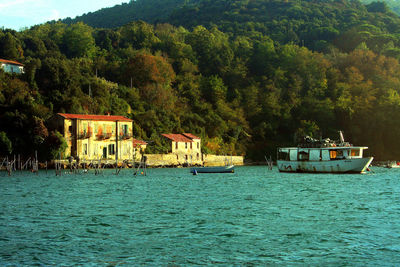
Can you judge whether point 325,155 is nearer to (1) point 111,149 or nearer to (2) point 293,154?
(2) point 293,154

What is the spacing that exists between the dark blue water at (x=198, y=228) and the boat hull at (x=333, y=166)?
81.5 feet

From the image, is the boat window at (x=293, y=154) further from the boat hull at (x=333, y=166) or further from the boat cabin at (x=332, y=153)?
the boat cabin at (x=332, y=153)

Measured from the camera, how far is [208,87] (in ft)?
376

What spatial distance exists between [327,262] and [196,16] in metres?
181

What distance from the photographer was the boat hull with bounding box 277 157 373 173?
2586 inches

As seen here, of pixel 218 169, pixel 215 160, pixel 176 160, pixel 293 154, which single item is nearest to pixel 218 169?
pixel 218 169

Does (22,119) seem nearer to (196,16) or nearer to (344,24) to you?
(344,24)

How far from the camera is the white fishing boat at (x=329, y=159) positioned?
66.0 m

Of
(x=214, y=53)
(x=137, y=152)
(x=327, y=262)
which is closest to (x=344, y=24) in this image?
(x=214, y=53)

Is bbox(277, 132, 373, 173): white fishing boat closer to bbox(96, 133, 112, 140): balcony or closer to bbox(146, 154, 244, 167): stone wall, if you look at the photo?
bbox(146, 154, 244, 167): stone wall

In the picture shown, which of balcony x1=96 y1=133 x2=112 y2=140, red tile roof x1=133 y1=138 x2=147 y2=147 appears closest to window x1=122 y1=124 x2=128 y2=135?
red tile roof x1=133 y1=138 x2=147 y2=147

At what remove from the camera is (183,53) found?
125 metres

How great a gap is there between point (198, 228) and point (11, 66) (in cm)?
7768

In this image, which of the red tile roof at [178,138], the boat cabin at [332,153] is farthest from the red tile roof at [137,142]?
the boat cabin at [332,153]
